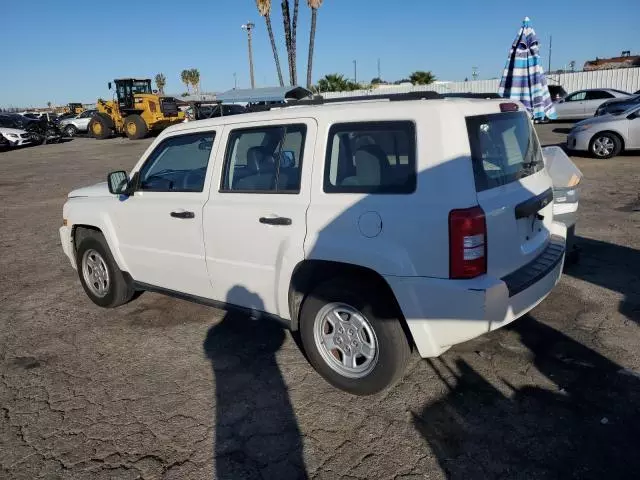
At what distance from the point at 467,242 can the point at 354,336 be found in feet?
3.24

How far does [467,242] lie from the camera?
106 inches

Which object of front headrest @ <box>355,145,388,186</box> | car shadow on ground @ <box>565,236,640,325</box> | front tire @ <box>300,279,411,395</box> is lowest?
car shadow on ground @ <box>565,236,640,325</box>

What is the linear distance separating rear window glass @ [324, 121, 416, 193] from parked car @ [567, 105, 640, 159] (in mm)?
11525

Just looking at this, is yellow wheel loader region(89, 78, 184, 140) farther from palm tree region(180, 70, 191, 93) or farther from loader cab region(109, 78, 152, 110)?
palm tree region(180, 70, 191, 93)


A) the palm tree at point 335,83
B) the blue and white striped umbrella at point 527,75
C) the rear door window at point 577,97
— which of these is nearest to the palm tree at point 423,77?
the palm tree at point 335,83

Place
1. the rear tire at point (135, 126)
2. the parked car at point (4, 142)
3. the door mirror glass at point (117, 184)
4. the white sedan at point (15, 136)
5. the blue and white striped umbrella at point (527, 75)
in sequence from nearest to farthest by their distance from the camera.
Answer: the door mirror glass at point (117, 184) < the blue and white striped umbrella at point (527, 75) < the parked car at point (4, 142) < the white sedan at point (15, 136) < the rear tire at point (135, 126)

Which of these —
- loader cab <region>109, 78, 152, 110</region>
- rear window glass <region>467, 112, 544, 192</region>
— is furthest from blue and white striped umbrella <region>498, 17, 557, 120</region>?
loader cab <region>109, 78, 152, 110</region>

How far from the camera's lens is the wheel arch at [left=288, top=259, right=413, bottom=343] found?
9.93ft

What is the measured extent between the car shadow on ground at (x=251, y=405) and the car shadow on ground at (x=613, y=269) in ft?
9.77

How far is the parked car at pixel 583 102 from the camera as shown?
21.1m

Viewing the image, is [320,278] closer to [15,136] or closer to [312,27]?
[15,136]

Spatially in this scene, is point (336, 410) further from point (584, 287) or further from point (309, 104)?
point (584, 287)

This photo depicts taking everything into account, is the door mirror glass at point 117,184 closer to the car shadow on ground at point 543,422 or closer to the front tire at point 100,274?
the front tire at point 100,274

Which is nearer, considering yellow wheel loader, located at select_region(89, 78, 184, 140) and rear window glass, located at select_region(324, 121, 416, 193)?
rear window glass, located at select_region(324, 121, 416, 193)
